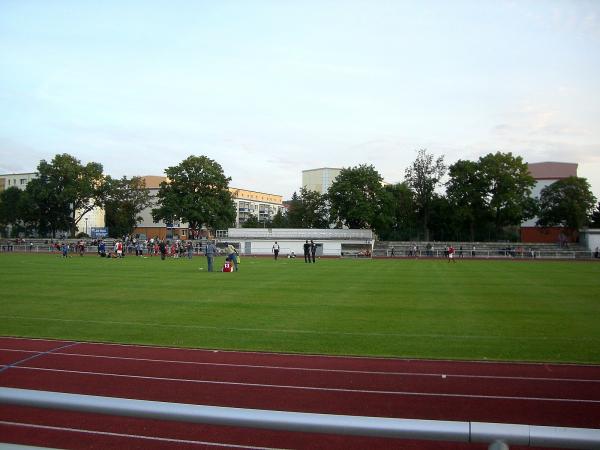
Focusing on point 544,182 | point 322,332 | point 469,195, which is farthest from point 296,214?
point 322,332

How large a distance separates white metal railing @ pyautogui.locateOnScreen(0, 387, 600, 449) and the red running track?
4334mm

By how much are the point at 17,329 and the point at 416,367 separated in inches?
409

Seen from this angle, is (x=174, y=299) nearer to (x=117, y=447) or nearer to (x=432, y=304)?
(x=432, y=304)

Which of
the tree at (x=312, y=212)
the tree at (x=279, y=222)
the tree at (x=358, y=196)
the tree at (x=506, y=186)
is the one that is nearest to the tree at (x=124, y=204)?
the tree at (x=279, y=222)

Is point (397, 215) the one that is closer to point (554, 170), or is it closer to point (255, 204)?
A: point (554, 170)

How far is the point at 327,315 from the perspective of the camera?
49.9 ft

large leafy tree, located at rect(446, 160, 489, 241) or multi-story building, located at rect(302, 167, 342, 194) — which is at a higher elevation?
multi-story building, located at rect(302, 167, 342, 194)

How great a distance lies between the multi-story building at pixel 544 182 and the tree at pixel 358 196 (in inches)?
1004

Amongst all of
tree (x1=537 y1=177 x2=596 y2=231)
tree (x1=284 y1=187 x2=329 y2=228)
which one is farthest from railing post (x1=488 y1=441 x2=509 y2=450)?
tree (x1=284 y1=187 x2=329 y2=228)

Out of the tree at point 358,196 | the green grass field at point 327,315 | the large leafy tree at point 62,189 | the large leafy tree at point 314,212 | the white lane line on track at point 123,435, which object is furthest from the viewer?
the large leafy tree at point 314,212

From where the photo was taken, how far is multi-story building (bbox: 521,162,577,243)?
79250 millimetres

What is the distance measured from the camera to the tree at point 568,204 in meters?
69.6

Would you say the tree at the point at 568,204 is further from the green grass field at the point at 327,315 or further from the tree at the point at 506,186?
the green grass field at the point at 327,315

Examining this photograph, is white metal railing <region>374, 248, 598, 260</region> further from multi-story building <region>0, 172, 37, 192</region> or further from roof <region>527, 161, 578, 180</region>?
→ multi-story building <region>0, 172, 37, 192</region>
